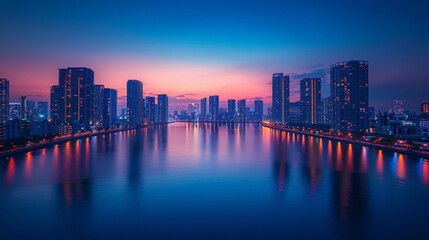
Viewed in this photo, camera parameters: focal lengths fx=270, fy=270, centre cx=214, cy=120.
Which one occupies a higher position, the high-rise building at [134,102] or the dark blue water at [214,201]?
the high-rise building at [134,102]

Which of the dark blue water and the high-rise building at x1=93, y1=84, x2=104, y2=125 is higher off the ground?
the high-rise building at x1=93, y1=84, x2=104, y2=125

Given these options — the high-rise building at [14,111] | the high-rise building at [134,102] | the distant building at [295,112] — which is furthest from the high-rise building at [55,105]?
the distant building at [295,112]

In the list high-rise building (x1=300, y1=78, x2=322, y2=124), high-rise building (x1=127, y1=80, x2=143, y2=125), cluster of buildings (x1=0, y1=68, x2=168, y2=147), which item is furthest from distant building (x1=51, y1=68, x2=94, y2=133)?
high-rise building (x1=300, y1=78, x2=322, y2=124)

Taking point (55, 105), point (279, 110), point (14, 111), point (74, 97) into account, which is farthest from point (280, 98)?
point (14, 111)

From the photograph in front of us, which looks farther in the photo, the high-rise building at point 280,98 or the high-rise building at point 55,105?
the high-rise building at point 280,98

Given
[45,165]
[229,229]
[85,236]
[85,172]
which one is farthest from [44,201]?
[45,165]

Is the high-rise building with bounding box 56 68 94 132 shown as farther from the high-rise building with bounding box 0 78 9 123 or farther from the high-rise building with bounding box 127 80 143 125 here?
the high-rise building with bounding box 127 80 143 125

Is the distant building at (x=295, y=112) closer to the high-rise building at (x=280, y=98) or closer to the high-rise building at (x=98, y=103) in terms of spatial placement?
the high-rise building at (x=280, y=98)
